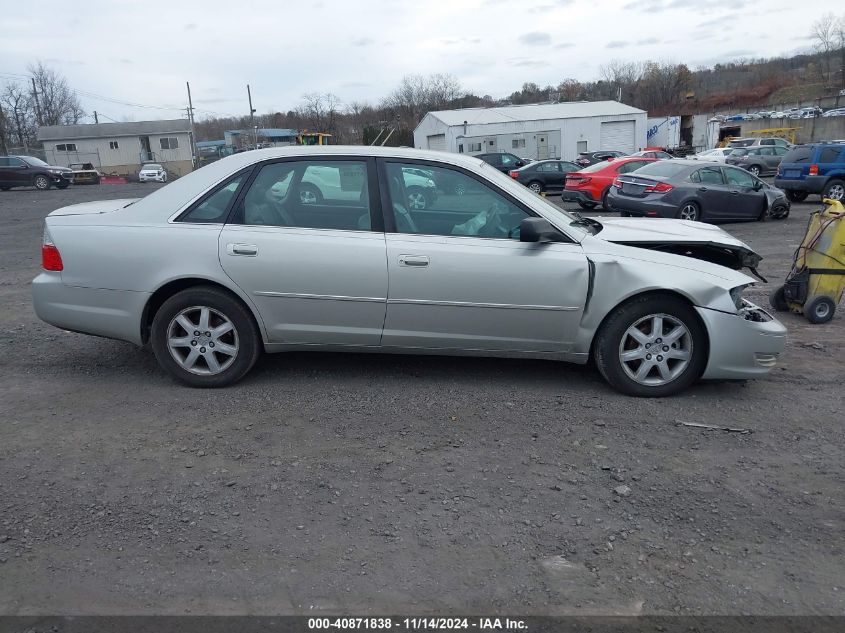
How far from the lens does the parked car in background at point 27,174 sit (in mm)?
32125

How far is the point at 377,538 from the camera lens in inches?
122

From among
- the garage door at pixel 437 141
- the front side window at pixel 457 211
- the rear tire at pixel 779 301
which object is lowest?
the rear tire at pixel 779 301

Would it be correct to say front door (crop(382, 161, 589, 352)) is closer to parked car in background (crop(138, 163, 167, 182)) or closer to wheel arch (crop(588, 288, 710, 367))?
wheel arch (crop(588, 288, 710, 367))

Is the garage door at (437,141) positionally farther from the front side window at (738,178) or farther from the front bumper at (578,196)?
the front side window at (738,178)

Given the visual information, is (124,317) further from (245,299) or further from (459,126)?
(459,126)

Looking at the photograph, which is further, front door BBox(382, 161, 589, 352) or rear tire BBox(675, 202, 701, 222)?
rear tire BBox(675, 202, 701, 222)

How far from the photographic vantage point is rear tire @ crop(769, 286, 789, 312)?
7163mm

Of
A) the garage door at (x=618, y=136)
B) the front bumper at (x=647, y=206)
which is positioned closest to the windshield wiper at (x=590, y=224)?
the front bumper at (x=647, y=206)

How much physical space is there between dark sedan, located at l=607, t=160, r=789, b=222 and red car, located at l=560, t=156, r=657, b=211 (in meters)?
2.64

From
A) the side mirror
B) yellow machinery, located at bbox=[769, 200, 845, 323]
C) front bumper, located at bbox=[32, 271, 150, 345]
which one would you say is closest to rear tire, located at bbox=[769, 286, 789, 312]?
yellow machinery, located at bbox=[769, 200, 845, 323]

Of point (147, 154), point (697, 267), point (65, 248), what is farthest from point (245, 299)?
point (147, 154)

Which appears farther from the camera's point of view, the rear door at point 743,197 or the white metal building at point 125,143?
the white metal building at point 125,143

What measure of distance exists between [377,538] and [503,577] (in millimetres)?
591

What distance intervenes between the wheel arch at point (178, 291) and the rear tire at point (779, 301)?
5289 mm
